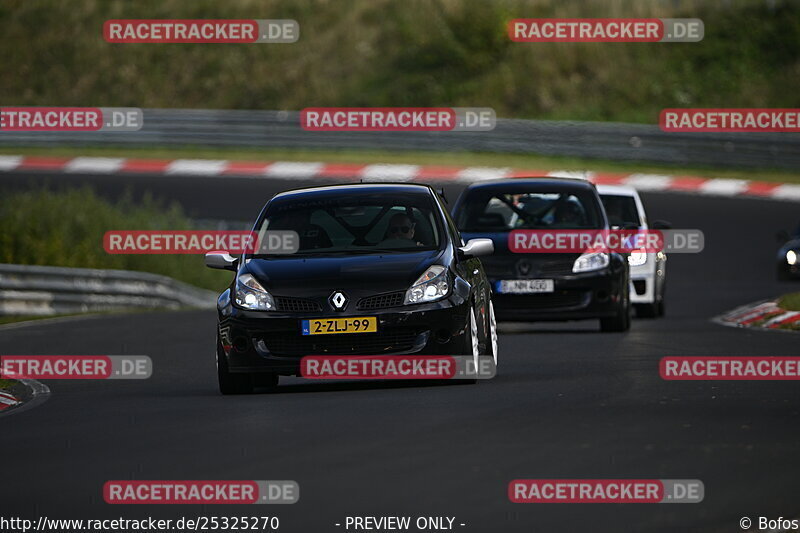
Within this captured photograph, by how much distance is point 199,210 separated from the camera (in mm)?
35125

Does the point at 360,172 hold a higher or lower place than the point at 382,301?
higher

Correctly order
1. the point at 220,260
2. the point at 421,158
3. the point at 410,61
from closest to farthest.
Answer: the point at 220,260, the point at 421,158, the point at 410,61

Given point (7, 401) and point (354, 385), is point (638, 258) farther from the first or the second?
point (7, 401)

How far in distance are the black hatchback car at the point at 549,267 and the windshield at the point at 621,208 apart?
2.83 metres

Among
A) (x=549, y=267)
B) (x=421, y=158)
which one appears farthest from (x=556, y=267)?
(x=421, y=158)

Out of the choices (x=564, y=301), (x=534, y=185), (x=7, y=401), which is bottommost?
(x=7, y=401)

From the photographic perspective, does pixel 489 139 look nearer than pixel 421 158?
Yes

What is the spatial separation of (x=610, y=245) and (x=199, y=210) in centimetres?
1777

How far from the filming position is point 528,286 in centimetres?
1788

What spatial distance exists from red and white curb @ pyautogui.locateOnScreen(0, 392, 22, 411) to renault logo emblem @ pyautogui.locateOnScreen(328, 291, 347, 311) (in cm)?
235

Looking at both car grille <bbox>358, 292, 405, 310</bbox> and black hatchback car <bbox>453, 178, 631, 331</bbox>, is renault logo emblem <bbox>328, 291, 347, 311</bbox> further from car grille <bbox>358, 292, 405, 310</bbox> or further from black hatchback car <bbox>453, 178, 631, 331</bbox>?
black hatchback car <bbox>453, 178, 631, 331</bbox>

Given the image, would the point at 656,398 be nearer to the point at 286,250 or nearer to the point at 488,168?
the point at 286,250

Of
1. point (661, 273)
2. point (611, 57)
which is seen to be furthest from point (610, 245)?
point (611, 57)

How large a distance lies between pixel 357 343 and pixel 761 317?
358 inches
